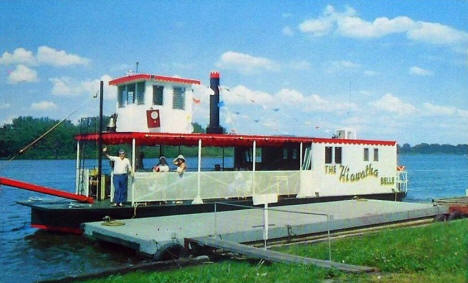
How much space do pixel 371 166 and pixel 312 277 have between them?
1591cm

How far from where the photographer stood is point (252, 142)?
1931 cm

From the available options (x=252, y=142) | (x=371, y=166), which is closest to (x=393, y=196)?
(x=371, y=166)

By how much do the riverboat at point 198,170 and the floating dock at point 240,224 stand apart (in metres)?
1.07

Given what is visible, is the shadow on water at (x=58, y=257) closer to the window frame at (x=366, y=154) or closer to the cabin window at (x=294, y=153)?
the cabin window at (x=294, y=153)

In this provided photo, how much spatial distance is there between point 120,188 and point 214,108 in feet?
23.7

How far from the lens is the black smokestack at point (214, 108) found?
71.5ft

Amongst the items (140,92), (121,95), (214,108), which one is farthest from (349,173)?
(121,95)

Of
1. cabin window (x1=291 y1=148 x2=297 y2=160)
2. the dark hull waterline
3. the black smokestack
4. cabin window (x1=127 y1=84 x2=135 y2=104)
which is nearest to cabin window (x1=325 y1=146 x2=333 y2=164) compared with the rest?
cabin window (x1=291 y1=148 x2=297 y2=160)

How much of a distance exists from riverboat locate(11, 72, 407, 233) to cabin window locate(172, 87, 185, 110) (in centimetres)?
4

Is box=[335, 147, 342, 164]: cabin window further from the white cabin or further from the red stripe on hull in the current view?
the red stripe on hull

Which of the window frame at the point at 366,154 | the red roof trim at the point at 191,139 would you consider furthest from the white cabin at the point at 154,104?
the window frame at the point at 366,154

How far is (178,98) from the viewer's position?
1905 cm

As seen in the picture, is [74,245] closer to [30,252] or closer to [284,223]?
[30,252]

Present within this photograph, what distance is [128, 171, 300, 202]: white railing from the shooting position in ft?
53.1
